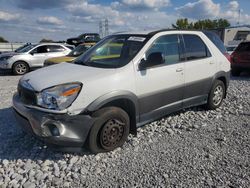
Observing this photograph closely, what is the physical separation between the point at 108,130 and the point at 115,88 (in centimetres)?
63

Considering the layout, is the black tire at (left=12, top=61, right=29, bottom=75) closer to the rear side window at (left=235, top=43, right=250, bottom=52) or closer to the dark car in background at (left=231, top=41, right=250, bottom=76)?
the dark car in background at (left=231, top=41, right=250, bottom=76)

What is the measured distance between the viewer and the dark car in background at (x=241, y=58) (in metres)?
10.0

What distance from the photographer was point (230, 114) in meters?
5.43

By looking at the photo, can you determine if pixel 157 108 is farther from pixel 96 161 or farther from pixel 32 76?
pixel 32 76

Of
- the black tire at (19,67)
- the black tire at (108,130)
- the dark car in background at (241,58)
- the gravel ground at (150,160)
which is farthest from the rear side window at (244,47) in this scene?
the black tire at (19,67)

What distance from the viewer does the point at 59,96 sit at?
3.27 metres

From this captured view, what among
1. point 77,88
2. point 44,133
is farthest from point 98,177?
point 77,88

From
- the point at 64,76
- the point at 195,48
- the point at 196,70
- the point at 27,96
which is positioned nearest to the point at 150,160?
the point at 64,76

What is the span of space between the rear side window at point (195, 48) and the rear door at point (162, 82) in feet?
0.83

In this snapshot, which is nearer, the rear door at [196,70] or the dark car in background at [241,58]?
the rear door at [196,70]

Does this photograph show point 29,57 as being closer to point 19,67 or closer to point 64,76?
point 19,67

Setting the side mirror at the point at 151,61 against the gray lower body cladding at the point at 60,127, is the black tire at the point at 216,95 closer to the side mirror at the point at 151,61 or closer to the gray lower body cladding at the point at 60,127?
the side mirror at the point at 151,61

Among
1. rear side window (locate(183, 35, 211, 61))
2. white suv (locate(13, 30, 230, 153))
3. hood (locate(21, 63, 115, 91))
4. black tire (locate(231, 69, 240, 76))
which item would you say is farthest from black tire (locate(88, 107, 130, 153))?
black tire (locate(231, 69, 240, 76))

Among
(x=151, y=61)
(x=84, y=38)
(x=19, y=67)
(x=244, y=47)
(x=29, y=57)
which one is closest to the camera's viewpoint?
(x=151, y=61)
